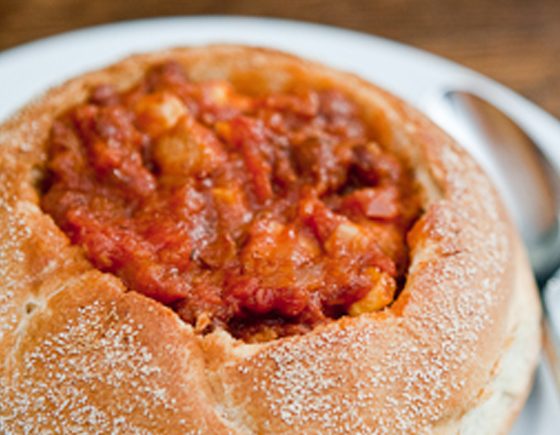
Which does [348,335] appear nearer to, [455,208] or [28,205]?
[455,208]

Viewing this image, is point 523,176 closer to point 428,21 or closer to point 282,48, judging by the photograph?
point 282,48

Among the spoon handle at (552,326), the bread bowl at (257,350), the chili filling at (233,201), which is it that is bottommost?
the spoon handle at (552,326)

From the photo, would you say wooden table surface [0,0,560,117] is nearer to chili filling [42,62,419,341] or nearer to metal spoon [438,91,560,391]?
metal spoon [438,91,560,391]

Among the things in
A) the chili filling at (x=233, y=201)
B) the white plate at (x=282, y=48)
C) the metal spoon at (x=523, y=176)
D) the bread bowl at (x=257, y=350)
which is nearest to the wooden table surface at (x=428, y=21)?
the white plate at (x=282, y=48)

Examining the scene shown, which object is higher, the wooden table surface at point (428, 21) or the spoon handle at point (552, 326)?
the wooden table surface at point (428, 21)

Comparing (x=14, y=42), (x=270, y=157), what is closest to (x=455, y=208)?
(x=270, y=157)

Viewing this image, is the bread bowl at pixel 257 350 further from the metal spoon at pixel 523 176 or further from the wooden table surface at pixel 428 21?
the wooden table surface at pixel 428 21
